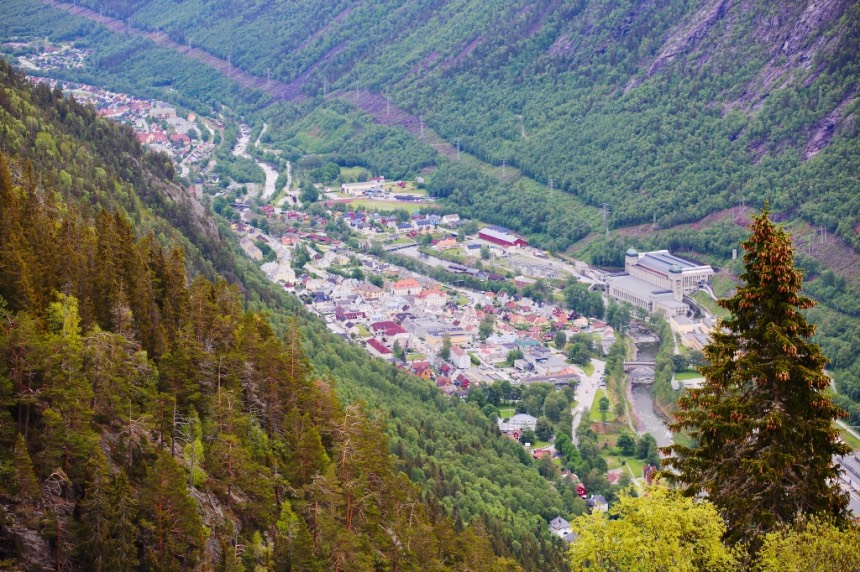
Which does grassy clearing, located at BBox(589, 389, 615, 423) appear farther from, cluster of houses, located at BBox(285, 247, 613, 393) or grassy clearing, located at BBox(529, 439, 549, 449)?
grassy clearing, located at BBox(529, 439, 549, 449)

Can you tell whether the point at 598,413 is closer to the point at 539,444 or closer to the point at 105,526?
the point at 539,444

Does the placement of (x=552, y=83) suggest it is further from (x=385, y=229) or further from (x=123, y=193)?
(x=123, y=193)

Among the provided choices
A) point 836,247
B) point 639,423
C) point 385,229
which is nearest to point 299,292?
point 385,229

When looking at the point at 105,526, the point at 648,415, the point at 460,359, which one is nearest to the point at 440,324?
the point at 460,359

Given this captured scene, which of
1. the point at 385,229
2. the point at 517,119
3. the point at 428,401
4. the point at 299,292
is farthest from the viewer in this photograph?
the point at 517,119

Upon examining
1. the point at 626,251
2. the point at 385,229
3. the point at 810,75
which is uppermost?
the point at 810,75

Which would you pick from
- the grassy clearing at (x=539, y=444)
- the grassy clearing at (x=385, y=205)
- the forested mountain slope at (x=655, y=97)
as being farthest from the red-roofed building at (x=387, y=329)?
the grassy clearing at (x=385, y=205)
